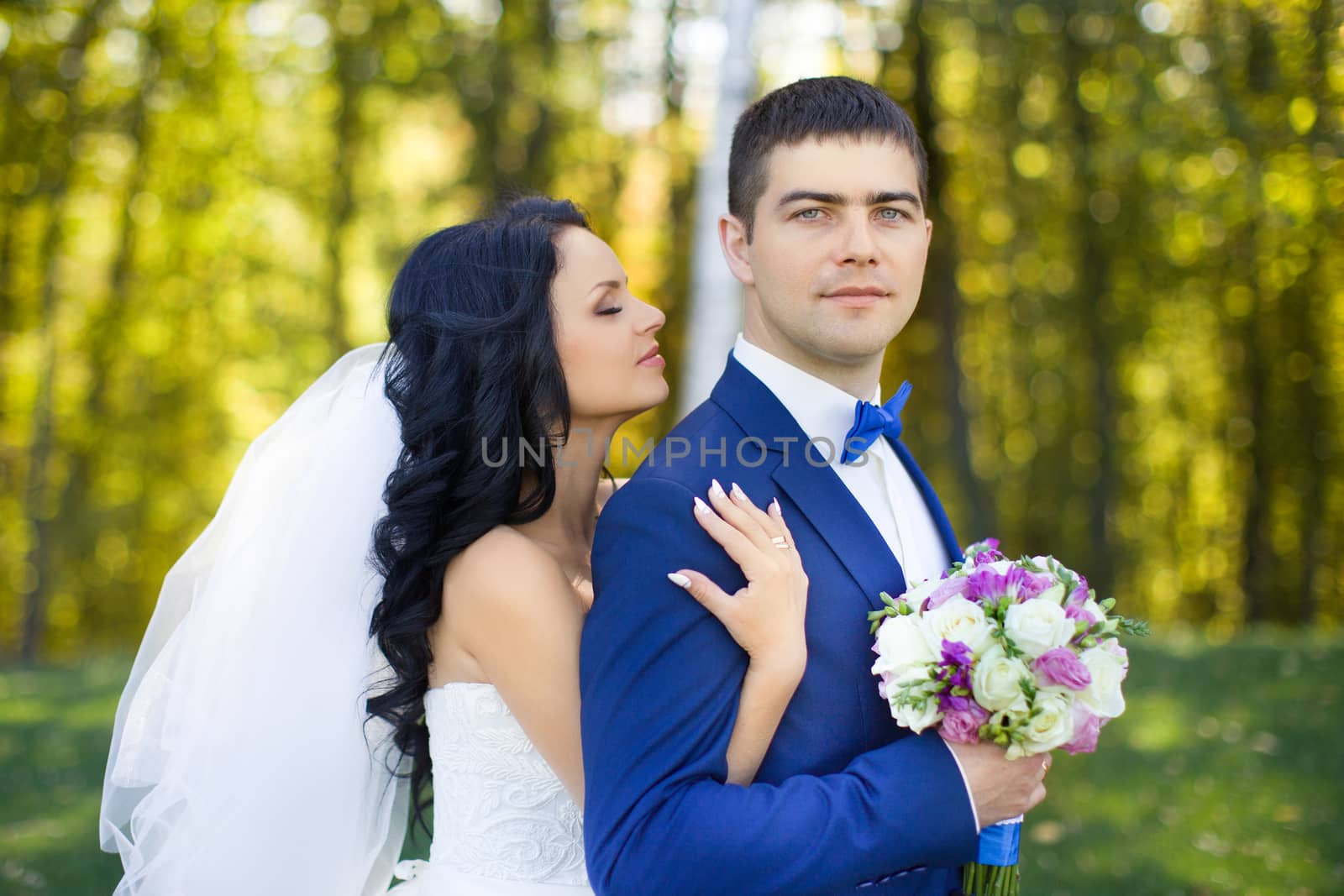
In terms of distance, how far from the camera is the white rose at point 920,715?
220 centimetres

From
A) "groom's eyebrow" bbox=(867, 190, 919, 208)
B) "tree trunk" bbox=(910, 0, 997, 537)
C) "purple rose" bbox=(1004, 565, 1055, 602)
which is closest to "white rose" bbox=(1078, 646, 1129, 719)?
"purple rose" bbox=(1004, 565, 1055, 602)

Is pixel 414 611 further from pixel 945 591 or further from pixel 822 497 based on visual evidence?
pixel 945 591

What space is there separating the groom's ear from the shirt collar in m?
0.24

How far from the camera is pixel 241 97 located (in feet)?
55.8

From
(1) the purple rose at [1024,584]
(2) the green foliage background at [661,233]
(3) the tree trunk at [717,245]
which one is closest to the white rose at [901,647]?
(1) the purple rose at [1024,584]

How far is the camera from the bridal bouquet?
221 centimetres

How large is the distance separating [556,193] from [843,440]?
46.6 feet

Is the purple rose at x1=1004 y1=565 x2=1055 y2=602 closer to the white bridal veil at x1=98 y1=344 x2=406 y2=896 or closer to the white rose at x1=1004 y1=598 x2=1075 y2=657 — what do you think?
the white rose at x1=1004 y1=598 x2=1075 y2=657

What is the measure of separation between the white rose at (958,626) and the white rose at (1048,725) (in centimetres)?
16

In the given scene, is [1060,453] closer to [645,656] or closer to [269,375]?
[269,375]

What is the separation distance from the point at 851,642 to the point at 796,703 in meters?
0.19

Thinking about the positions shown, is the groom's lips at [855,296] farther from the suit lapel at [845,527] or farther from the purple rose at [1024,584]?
the purple rose at [1024,584]

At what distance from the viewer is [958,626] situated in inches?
88.6

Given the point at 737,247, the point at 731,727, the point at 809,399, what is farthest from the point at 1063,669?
the point at 737,247
